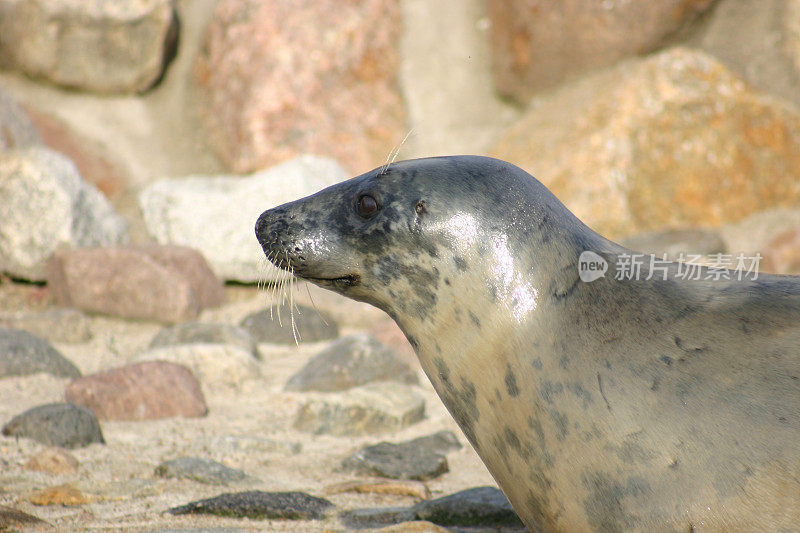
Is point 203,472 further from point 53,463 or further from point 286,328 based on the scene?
point 286,328

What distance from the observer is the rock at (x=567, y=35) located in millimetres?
6273

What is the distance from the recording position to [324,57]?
6.82 m

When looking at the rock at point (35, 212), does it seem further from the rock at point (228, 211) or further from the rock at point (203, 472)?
the rock at point (203, 472)

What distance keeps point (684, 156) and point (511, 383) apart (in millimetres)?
4422

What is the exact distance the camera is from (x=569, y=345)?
2.02 meters

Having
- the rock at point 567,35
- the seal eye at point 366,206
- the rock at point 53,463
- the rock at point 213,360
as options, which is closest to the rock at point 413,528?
the seal eye at point 366,206

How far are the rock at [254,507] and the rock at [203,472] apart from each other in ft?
1.03

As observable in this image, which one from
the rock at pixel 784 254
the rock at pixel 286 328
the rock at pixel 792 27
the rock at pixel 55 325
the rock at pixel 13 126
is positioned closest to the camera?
the rock at pixel 55 325

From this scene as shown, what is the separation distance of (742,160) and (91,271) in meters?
4.35

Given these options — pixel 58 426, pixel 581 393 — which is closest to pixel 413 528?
pixel 581 393

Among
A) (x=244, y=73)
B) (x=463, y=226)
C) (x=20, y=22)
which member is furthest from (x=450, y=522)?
(x=20, y=22)

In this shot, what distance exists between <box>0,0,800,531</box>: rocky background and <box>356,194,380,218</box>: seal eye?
117 centimetres

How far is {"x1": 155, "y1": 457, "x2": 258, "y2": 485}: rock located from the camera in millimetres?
3035

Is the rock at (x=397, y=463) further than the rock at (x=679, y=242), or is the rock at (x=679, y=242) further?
the rock at (x=679, y=242)
